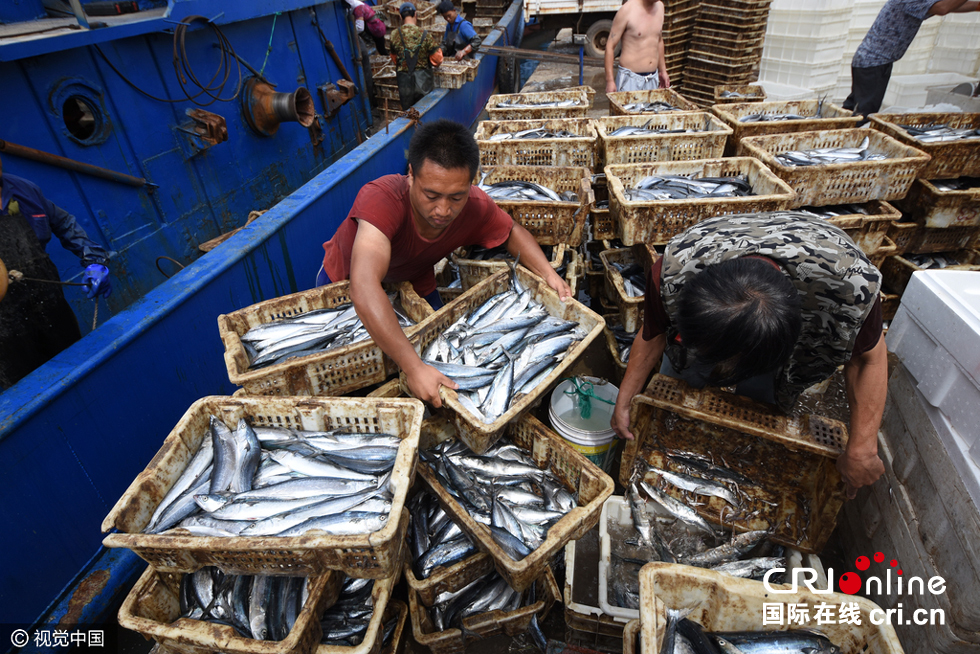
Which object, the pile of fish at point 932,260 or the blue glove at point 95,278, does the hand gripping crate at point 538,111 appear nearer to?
the pile of fish at point 932,260

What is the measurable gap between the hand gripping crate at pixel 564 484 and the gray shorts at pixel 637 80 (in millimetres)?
6603

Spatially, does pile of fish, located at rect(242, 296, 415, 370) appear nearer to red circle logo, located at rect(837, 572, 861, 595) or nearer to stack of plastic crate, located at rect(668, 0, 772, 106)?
red circle logo, located at rect(837, 572, 861, 595)

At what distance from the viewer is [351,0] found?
28.5ft

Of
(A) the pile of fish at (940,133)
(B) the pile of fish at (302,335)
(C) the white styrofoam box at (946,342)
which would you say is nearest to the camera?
(C) the white styrofoam box at (946,342)

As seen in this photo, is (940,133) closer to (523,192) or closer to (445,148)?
(523,192)

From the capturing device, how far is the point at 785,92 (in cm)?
743

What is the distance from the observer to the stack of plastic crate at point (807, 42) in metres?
8.02

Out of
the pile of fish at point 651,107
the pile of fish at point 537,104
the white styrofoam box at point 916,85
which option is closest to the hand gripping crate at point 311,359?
the pile of fish at point 537,104

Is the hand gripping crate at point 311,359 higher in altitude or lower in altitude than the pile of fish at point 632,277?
higher

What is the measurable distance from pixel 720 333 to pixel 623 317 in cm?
234

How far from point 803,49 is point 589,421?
891 centimetres

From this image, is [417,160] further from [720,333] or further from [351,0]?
[351,0]

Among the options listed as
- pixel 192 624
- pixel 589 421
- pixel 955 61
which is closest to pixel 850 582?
pixel 589 421

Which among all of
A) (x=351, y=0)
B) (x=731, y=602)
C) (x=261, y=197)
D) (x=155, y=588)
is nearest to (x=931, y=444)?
(x=731, y=602)
